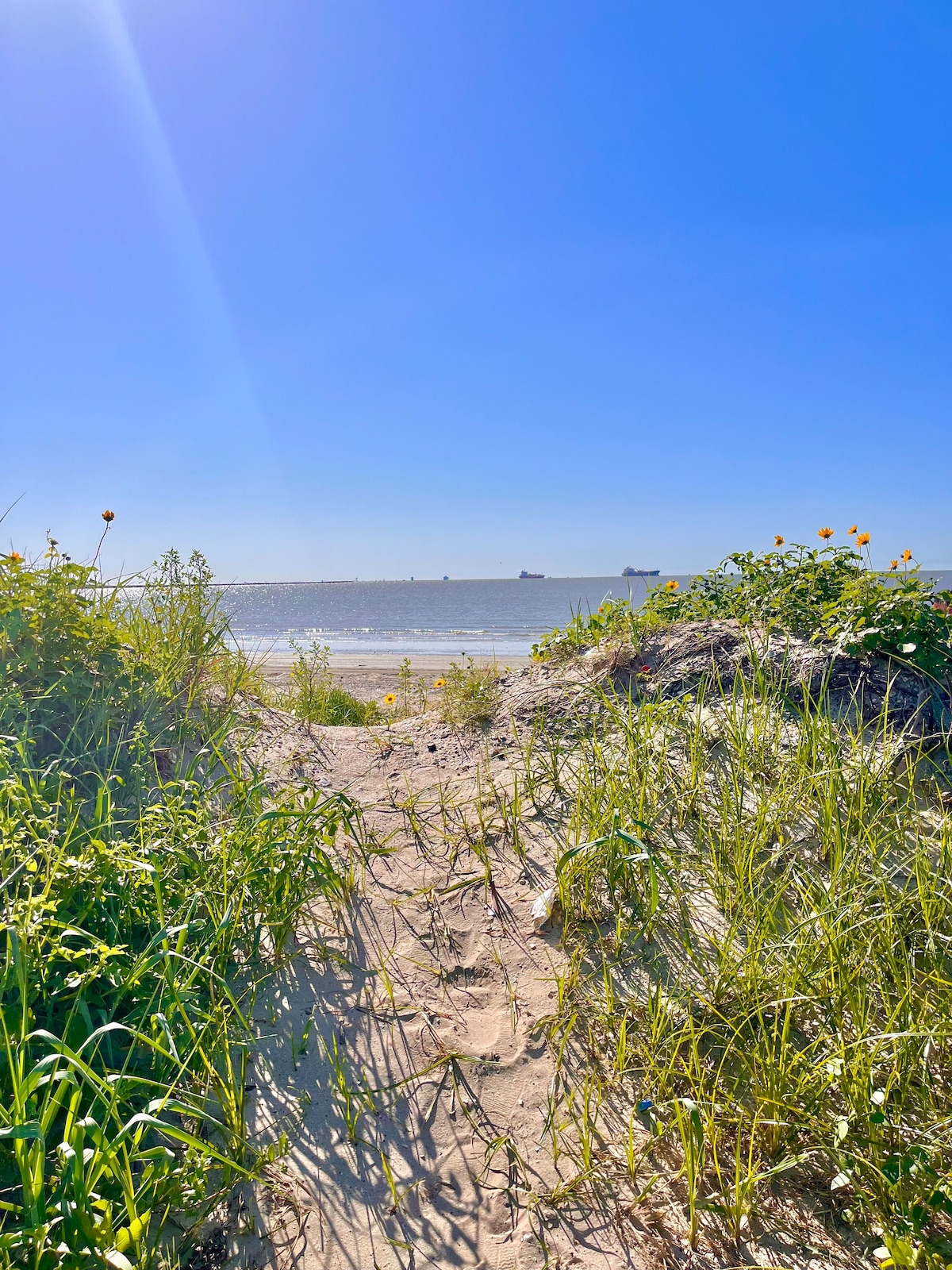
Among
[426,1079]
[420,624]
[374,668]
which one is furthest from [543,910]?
[420,624]

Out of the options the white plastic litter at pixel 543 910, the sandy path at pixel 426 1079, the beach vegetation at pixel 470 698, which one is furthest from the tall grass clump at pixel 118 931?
the beach vegetation at pixel 470 698

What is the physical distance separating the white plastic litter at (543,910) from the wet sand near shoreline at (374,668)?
7.23 meters

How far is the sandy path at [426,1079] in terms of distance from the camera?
5.20 ft

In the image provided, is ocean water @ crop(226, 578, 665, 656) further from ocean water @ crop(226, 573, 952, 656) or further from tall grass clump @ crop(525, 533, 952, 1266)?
tall grass clump @ crop(525, 533, 952, 1266)

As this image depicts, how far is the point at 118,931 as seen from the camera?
2.09 m

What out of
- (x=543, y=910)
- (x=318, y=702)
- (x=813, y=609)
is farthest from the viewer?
(x=318, y=702)

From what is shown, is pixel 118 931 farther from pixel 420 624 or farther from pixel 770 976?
pixel 420 624

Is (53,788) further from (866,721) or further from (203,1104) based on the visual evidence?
(866,721)

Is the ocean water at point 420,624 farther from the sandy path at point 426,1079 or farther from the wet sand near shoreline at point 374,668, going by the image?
the sandy path at point 426,1079

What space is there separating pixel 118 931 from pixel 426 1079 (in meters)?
1.06

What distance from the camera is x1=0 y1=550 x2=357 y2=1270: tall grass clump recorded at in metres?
1.40

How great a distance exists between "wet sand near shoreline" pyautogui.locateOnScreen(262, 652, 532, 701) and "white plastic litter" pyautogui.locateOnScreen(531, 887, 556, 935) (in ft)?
23.7

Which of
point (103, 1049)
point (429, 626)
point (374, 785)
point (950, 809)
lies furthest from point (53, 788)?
point (429, 626)

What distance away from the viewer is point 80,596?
3.70 meters
